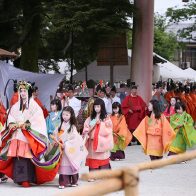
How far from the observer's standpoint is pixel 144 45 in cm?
1981

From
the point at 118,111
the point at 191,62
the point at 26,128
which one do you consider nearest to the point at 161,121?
the point at 118,111

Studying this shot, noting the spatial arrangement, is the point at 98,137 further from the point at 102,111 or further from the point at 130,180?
the point at 130,180

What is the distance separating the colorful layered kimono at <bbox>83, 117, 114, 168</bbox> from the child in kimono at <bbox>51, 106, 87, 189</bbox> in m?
0.49

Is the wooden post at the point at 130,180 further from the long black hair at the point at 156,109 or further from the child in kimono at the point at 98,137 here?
the long black hair at the point at 156,109

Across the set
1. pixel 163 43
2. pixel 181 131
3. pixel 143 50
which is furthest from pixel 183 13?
pixel 163 43

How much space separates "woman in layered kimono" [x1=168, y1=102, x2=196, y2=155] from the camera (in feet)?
40.1

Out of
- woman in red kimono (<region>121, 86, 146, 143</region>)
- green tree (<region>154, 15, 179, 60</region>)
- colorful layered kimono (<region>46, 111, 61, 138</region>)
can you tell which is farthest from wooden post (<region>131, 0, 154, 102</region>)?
green tree (<region>154, 15, 179, 60</region>)

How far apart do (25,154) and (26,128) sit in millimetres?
383

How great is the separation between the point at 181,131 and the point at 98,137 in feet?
11.4

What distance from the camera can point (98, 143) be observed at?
30.6ft

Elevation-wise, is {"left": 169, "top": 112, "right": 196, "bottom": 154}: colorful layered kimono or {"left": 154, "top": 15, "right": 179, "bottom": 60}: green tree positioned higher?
{"left": 154, "top": 15, "right": 179, "bottom": 60}: green tree

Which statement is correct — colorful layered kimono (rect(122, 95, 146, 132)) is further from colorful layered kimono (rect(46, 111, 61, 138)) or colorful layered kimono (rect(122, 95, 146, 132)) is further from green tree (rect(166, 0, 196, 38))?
green tree (rect(166, 0, 196, 38))

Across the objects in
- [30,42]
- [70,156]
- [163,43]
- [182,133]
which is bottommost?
[70,156]

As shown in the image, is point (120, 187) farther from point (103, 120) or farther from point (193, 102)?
point (193, 102)
